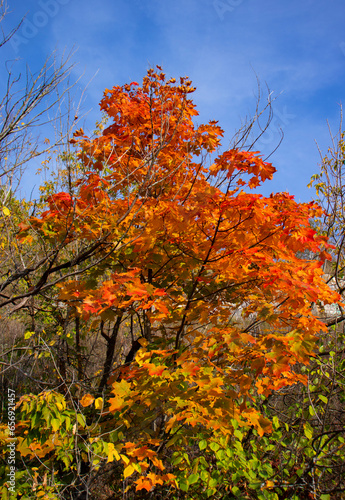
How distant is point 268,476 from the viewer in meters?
2.83

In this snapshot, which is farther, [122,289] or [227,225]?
[227,225]

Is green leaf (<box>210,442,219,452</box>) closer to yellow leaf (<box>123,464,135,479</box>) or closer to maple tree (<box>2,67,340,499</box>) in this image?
maple tree (<box>2,67,340,499</box>)

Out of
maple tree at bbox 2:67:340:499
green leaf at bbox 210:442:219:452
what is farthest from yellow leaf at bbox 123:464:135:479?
green leaf at bbox 210:442:219:452

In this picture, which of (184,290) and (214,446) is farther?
(184,290)

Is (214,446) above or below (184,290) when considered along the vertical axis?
below

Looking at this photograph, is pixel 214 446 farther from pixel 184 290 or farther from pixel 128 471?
pixel 184 290

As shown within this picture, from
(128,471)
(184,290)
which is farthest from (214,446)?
(184,290)

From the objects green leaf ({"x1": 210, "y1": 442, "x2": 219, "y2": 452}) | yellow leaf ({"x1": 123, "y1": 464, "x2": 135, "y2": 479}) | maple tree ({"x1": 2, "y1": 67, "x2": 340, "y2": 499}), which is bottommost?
yellow leaf ({"x1": 123, "y1": 464, "x2": 135, "y2": 479})

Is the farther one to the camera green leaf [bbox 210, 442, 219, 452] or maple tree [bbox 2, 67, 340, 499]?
green leaf [bbox 210, 442, 219, 452]

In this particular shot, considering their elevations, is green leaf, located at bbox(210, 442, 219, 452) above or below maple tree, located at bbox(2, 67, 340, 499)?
below

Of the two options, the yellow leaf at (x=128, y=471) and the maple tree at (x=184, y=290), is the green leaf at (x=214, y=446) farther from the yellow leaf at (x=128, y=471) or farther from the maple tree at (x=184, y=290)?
the yellow leaf at (x=128, y=471)

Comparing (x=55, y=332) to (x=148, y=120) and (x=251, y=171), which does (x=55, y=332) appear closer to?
(x=148, y=120)

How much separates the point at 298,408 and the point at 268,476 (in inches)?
33.9

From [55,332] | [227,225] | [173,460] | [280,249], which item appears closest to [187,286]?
[227,225]
